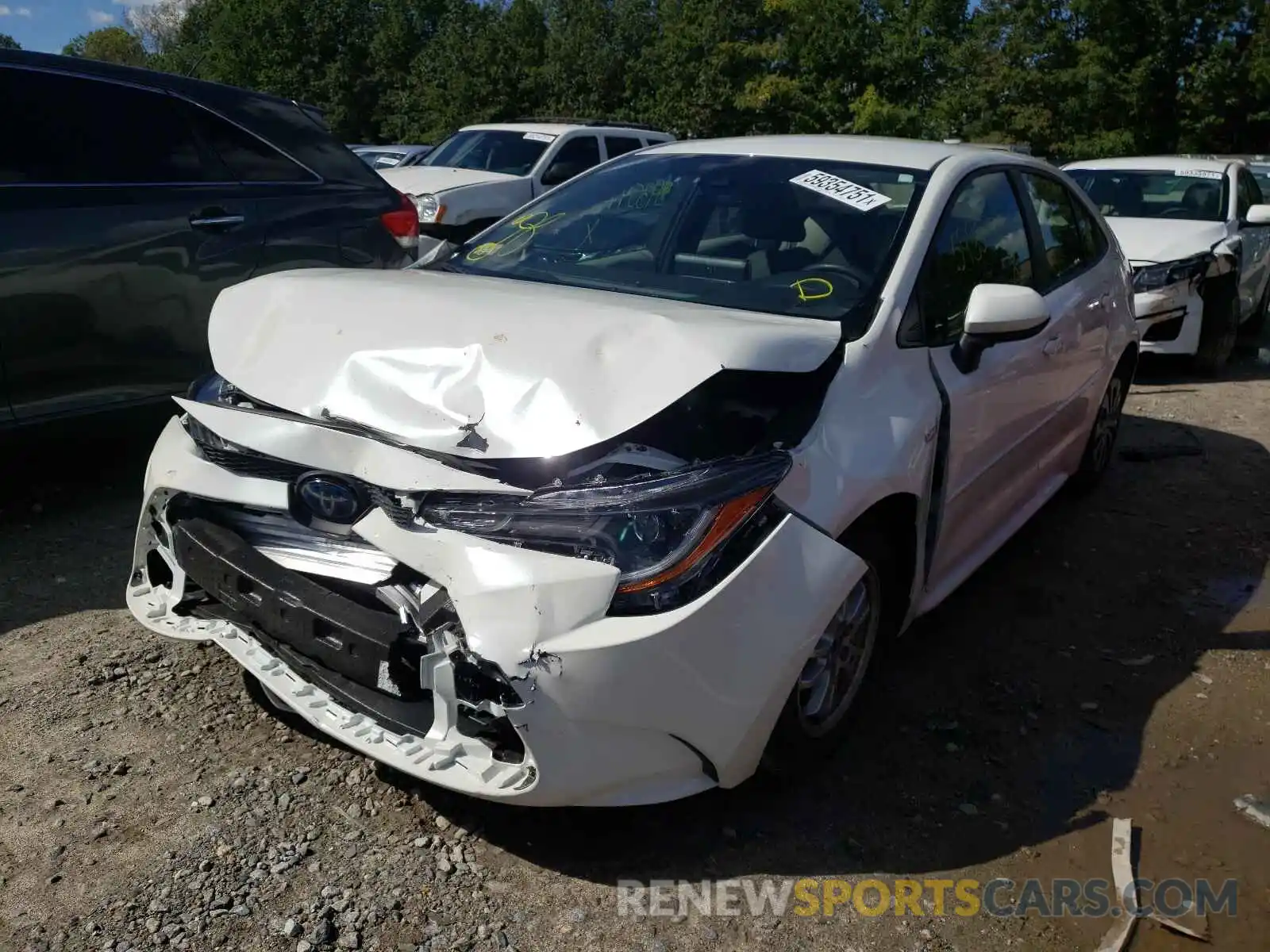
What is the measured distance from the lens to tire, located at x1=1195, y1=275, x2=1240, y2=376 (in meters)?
8.09

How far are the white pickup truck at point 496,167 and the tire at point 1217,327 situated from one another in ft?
17.2

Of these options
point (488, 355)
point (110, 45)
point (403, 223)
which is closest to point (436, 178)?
point (403, 223)

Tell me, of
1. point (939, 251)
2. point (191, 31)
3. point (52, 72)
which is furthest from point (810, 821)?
point (191, 31)

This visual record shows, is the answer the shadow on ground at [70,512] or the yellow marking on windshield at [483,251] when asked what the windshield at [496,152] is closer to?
the shadow on ground at [70,512]

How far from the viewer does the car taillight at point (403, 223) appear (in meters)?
5.52

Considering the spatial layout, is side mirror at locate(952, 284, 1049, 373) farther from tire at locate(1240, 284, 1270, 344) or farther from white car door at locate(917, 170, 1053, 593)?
tire at locate(1240, 284, 1270, 344)

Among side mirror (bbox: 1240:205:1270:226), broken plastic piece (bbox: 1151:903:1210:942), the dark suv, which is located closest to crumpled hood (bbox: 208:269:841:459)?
the dark suv

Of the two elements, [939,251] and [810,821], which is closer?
[810,821]

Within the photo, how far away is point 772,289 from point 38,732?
2.44 meters

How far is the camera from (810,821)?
2.87m

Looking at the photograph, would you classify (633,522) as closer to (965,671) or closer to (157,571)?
(157,571)

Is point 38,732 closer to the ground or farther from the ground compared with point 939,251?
closer to the ground

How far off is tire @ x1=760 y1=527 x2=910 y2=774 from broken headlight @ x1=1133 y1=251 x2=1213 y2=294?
18.2 feet

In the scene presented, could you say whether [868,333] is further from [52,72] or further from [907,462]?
[52,72]
